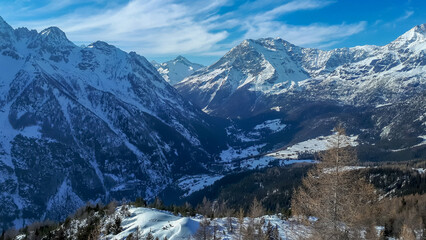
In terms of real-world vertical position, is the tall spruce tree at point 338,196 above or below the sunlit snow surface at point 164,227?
above

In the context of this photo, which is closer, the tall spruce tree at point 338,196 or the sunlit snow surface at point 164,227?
the tall spruce tree at point 338,196

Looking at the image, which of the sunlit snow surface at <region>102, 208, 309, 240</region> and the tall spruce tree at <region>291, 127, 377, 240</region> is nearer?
the tall spruce tree at <region>291, 127, 377, 240</region>

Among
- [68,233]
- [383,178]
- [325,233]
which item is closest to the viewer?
[325,233]

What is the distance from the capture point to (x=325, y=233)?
24.5 meters

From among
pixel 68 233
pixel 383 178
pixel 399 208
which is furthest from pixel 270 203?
pixel 68 233

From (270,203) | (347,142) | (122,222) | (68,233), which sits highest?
(347,142)

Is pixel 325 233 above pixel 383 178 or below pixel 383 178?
above

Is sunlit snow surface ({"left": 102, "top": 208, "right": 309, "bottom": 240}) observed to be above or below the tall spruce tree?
below

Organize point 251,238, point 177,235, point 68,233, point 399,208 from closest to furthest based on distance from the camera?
point 251,238 → point 177,235 → point 68,233 → point 399,208

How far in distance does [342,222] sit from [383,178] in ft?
613

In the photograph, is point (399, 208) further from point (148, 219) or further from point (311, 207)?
point (311, 207)

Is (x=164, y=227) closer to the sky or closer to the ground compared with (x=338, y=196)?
closer to the ground

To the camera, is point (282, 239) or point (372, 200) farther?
point (282, 239)

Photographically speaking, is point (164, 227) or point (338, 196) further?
point (164, 227)
